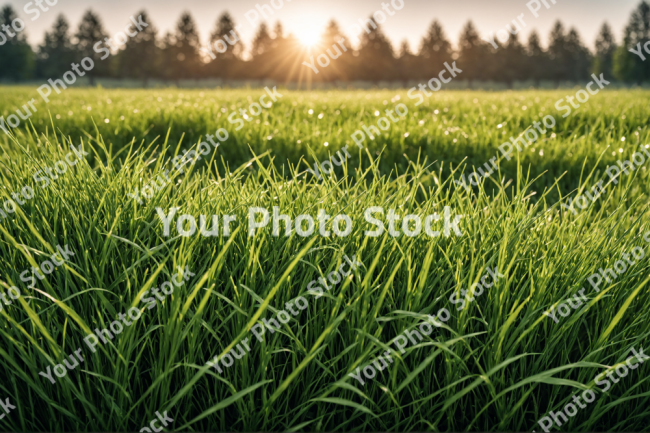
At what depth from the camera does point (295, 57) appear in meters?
62.1

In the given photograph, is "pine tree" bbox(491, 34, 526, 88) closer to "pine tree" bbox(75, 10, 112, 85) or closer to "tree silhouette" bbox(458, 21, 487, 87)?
"tree silhouette" bbox(458, 21, 487, 87)

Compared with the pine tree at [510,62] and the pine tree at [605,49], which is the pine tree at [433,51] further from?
the pine tree at [605,49]

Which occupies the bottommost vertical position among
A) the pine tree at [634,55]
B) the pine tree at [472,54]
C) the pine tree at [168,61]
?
the pine tree at [634,55]

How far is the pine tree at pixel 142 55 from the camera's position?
177 feet

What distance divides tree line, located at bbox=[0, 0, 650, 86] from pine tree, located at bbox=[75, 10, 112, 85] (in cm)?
12

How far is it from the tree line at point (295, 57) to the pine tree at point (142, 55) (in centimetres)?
12

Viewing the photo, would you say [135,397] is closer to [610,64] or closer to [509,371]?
[509,371]

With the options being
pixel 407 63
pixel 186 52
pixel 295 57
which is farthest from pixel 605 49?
pixel 186 52

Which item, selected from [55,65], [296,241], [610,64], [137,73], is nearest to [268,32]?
[137,73]

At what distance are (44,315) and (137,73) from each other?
60741 millimetres

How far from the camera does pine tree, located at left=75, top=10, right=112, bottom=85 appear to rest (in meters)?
55.7

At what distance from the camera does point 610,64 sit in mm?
65312

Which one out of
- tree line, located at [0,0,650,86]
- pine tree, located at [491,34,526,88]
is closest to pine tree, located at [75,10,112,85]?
tree line, located at [0,0,650,86]

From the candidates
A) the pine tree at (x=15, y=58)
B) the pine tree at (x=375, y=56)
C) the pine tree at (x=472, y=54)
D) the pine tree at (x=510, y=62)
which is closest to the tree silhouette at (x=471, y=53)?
the pine tree at (x=472, y=54)
